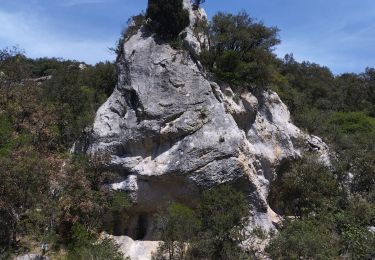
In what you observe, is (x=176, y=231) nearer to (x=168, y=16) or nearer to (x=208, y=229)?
(x=208, y=229)

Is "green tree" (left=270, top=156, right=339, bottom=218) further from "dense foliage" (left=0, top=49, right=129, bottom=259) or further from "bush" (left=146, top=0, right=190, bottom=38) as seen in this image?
"bush" (left=146, top=0, right=190, bottom=38)

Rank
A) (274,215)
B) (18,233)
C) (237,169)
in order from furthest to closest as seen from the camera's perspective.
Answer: (274,215) < (237,169) < (18,233)

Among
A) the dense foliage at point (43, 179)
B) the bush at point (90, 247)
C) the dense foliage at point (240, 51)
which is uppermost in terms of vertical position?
the dense foliage at point (240, 51)

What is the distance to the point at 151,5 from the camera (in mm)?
33125

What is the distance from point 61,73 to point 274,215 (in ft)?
70.0

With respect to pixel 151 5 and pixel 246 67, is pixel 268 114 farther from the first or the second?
pixel 151 5

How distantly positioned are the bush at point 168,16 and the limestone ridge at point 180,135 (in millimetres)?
962

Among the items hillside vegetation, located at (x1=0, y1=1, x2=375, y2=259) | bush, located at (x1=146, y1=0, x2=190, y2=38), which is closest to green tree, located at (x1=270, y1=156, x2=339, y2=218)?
hillside vegetation, located at (x1=0, y1=1, x2=375, y2=259)

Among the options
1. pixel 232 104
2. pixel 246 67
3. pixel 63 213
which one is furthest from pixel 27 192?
pixel 246 67

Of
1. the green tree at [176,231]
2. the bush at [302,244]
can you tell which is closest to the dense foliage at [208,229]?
the green tree at [176,231]

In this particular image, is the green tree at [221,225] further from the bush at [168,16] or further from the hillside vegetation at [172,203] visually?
the bush at [168,16]

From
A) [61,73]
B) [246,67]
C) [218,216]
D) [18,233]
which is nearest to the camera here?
[218,216]

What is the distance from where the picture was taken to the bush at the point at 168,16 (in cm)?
3247

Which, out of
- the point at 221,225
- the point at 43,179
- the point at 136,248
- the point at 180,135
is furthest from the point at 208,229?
the point at 43,179
